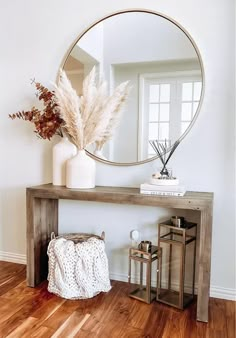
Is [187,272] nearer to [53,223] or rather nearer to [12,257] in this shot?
[53,223]

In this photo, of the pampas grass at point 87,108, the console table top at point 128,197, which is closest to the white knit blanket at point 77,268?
the console table top at point 128,197

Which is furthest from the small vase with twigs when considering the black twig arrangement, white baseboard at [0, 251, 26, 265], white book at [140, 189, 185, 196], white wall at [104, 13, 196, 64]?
white baseboard at [0, 251, 26, 265]

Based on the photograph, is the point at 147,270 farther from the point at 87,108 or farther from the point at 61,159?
the point at 87,108

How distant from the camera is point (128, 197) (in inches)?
67.5

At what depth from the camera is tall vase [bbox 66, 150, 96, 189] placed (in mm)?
1932

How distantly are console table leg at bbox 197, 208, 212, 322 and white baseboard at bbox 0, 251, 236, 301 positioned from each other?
1.10 ft

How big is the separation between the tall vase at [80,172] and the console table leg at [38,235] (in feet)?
0.90

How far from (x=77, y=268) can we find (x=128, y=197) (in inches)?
21.2

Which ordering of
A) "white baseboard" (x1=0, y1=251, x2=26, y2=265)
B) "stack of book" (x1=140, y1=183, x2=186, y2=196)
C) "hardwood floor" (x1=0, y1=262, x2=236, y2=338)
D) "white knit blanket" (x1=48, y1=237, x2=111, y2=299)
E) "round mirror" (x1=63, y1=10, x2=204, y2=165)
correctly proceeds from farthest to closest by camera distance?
"white baseboard" (x1=0, y1=251, x2=26, y2=265) → "round mirror" (x1=63, y1=10, x2=204, y2=165) → "white knit blanket" (x1=48, y1=237, x2=111, y2=299) → "stack of book" (x1=140, y1=183, x2=186, y2=196) → "hardwood floor" (x1=0, y1=262, x2=236, y2=338)

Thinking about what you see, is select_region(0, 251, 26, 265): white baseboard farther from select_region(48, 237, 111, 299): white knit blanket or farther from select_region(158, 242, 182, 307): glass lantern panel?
select_region(158, 242, 182, 307): glass lantern panel

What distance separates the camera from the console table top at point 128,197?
1.59 metres

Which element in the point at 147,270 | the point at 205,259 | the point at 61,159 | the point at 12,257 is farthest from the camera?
the point at 12,257

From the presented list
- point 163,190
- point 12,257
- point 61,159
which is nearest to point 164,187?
point 163,190

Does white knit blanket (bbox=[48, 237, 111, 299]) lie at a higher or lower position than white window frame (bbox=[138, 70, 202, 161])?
lower
